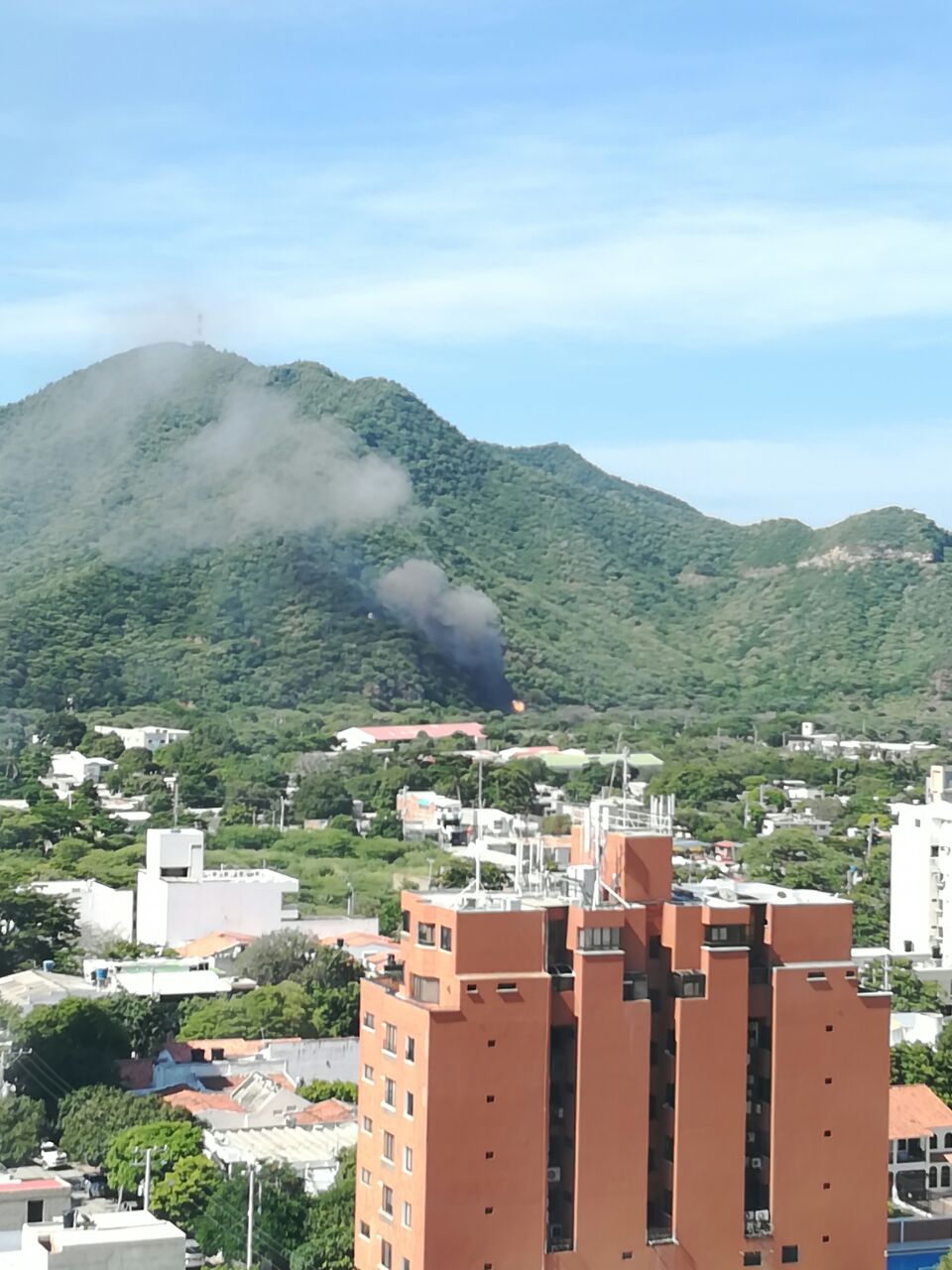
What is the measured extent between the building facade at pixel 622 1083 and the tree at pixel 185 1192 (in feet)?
16.1

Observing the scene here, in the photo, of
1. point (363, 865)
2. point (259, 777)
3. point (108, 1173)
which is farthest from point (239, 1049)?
point (259, 777)

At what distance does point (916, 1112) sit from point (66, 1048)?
9.52 metres

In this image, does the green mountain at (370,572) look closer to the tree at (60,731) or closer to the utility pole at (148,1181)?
the tree at (60,731)

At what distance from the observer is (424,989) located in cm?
1566

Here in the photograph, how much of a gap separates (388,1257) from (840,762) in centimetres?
5579

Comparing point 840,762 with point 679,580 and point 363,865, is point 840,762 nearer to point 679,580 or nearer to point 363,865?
point 363,865


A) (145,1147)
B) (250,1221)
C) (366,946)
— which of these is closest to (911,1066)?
(145,1147)

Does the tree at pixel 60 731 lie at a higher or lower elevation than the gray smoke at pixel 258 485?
lower

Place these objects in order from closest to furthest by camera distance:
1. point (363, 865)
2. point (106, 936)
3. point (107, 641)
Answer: point (106, 936)
point (363, 865)
point (107, 641)

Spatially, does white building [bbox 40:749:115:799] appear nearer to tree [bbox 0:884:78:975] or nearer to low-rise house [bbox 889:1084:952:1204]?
tree [bbox 0:884:78:975]

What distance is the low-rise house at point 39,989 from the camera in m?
28.6

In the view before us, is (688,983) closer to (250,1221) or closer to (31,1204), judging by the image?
(250,1221)

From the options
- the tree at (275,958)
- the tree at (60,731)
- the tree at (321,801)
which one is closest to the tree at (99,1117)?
the tree at (275,958)

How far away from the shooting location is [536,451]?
17325cm
